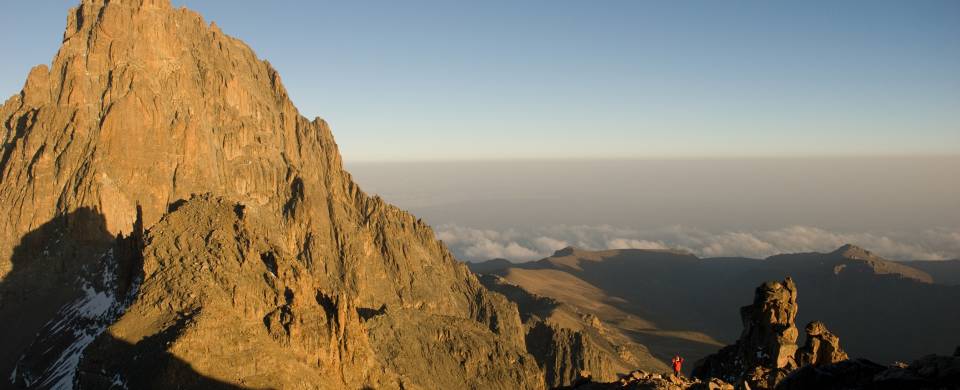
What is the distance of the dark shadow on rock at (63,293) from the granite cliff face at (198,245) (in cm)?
25

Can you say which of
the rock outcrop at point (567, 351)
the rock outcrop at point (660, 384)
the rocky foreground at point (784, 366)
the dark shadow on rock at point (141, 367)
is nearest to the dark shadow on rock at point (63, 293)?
the dark shadow on rock at point (141, 367)

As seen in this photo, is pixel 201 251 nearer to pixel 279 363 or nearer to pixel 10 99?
pixel 279 363

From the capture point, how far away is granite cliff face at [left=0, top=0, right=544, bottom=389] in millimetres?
47188

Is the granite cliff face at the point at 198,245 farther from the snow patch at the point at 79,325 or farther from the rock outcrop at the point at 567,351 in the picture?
the rock outcrop at the point at 567,351

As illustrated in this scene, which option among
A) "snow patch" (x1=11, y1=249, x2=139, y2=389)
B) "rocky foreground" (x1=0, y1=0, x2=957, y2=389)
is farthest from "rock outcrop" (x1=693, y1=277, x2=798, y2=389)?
"snow patch" (x1=11, y1=249, x2=139, y2=389)

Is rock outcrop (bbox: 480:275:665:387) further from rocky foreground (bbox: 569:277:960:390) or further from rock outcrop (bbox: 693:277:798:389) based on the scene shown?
rocky foreground (bbox: 569:277:960:390)

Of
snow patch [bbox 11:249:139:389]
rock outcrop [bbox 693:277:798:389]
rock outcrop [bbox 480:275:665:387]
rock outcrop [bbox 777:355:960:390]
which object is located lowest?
rock outcrop [bbox 480:275:665:387]

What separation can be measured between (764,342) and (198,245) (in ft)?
165

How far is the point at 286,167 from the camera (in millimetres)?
117125

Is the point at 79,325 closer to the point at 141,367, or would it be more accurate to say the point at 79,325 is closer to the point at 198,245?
the point at 198,245

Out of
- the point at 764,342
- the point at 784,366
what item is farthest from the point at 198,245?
the point at 784,366

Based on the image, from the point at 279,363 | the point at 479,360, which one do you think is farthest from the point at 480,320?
the point at 279,363

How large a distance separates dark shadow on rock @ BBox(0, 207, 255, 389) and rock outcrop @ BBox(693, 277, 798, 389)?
34823 mm

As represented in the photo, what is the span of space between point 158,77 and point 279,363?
76.6 meters
